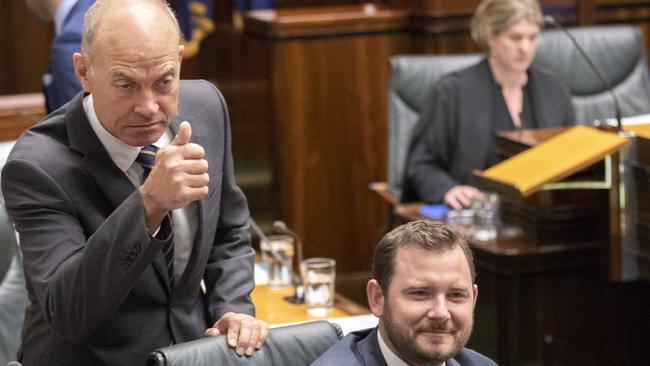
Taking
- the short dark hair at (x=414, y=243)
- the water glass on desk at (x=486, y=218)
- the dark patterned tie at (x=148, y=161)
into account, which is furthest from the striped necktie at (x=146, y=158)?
the water glass on desk at (x=486, y=218)

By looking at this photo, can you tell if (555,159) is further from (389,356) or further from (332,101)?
(332,101)

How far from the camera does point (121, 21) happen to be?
203 cm

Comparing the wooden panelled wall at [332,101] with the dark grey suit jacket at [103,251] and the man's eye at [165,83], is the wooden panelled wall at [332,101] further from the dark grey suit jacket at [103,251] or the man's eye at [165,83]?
the man's eye at [165,83]

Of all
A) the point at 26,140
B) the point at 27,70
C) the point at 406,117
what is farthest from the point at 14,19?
the point at 26,140

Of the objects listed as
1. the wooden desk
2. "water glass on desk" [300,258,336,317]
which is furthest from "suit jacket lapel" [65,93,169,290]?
"water glass on desk" [300,258,336,317]

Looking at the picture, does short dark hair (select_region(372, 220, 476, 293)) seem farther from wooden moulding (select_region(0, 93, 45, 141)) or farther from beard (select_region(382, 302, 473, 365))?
wooden moulding (select_region(0, 93, 45, 141))

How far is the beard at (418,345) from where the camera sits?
6.96ft

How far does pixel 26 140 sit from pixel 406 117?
301 cm

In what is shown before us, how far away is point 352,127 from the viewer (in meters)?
6.07

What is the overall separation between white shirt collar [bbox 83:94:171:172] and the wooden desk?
2.95 ft

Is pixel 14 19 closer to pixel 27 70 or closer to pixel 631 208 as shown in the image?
pixel 27 70

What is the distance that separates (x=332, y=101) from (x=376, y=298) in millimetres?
3823

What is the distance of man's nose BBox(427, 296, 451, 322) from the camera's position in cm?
211

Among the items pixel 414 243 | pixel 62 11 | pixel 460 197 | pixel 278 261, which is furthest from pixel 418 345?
pixel 460 197
